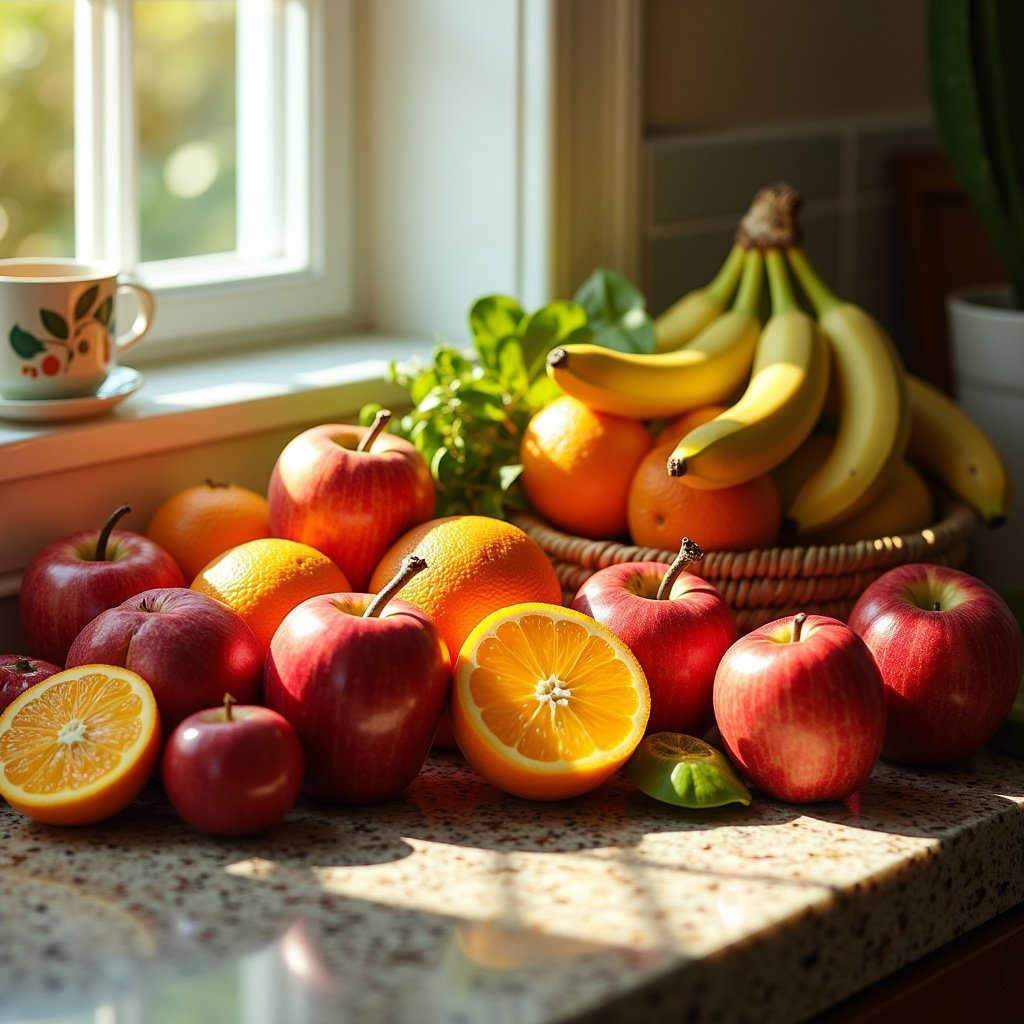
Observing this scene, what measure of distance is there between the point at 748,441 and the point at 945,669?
224 mm

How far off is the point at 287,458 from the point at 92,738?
0.93ft

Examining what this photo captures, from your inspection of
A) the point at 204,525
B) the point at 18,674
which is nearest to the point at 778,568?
the point at 204,525

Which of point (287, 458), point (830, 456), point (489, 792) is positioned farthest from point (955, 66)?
point (489, 792)

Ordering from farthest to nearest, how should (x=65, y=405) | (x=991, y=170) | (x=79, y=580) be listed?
(x=991, y=170) < (x=65, y=405) < (x=79, y=580)

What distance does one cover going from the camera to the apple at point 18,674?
90 cm

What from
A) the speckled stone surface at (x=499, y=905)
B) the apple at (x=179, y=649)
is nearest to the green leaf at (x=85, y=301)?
the apple at (x=179, y=649)

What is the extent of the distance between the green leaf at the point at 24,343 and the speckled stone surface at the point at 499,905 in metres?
0.35

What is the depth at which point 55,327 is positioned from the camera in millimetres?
1061

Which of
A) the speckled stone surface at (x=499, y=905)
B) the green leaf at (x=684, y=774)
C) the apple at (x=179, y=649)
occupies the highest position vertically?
the apple at (x=179, y=649)

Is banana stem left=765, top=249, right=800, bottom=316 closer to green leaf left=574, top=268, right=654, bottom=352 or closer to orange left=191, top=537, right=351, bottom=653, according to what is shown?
green leaf left=574, top=268, right=654, bottom=352

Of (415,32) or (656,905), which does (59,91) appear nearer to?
(415,32)

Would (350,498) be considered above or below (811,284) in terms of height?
below

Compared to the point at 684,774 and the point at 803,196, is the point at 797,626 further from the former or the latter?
the point at 803,196

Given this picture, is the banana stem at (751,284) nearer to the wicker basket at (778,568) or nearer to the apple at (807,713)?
the wicker basket at (778,568)
